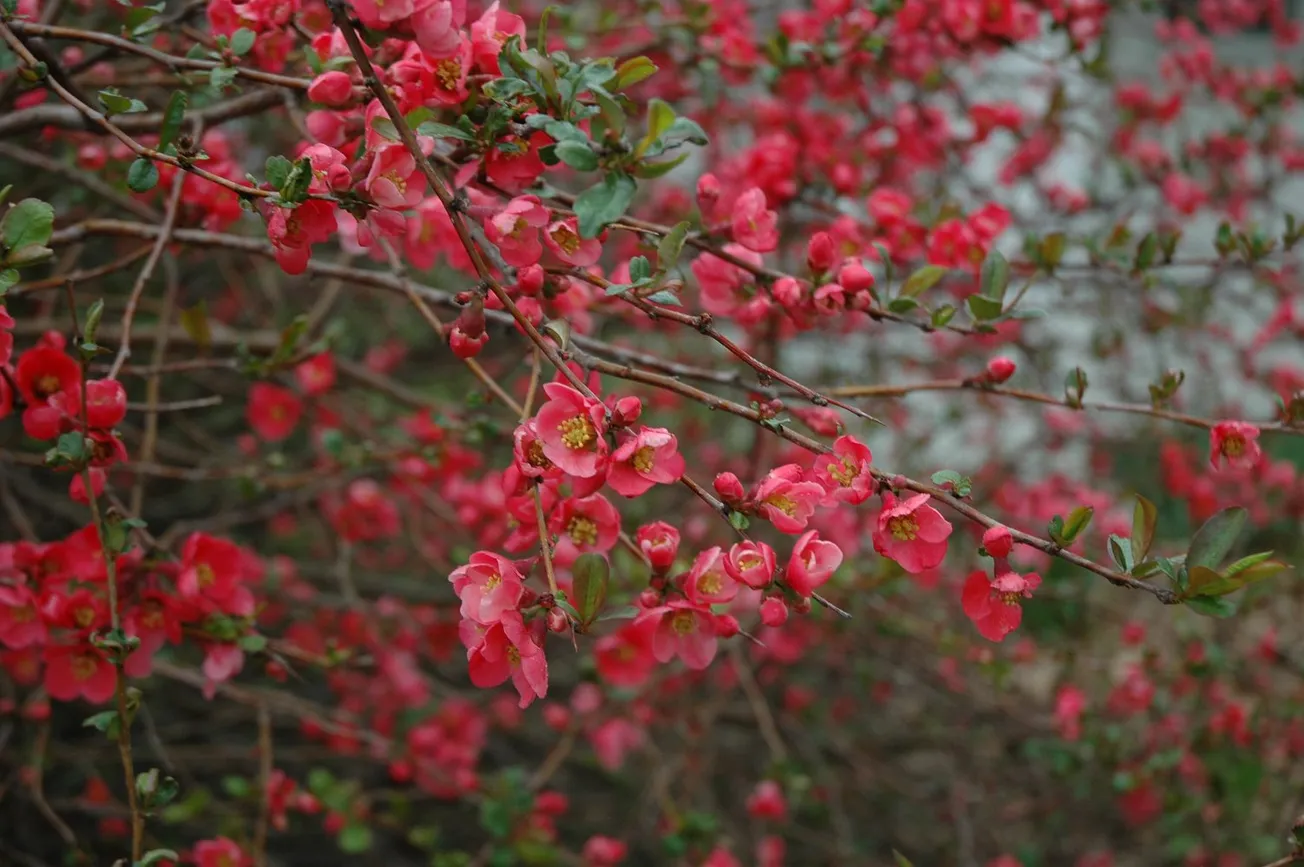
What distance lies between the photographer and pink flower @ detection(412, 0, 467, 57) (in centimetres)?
81

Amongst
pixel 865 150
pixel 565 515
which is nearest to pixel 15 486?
pixel 565 515

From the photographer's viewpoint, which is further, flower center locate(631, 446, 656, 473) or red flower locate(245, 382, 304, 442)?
red flower locate(245, 382, 304, 442)

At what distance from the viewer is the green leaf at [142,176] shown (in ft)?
2.93

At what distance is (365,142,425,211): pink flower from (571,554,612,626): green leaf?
33cm

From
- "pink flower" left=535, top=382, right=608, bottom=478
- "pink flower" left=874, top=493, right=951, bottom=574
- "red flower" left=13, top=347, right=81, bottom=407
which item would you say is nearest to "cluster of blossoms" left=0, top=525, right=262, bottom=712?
"red flower" left=13, top=347, right=81, bottom=407

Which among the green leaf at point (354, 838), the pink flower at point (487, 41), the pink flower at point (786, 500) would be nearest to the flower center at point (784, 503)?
the pink flower at point (786, 500)

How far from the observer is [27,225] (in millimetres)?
892

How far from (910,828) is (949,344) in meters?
1.37

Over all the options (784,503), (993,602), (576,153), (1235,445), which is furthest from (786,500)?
(1235,445)

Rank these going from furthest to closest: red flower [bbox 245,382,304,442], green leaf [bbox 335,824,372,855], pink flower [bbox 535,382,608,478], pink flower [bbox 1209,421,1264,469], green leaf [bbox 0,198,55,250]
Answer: red flower [bbox 245,382,304,442] → green leaf [bbox 335,824,372,855] → pink flower [bbox 1209,421,1264,469] → green leaf [bbox 0,198,55,250] → pink flower [bbox 535,382,608,478]

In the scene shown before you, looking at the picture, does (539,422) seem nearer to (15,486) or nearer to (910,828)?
(15,486)

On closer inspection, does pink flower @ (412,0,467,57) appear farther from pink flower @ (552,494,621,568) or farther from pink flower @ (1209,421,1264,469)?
pink flower @ (1209,421,1264,469)

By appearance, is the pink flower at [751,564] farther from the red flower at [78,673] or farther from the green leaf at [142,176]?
the red flower at [78,673]

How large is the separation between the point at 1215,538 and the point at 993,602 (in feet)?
0.61
